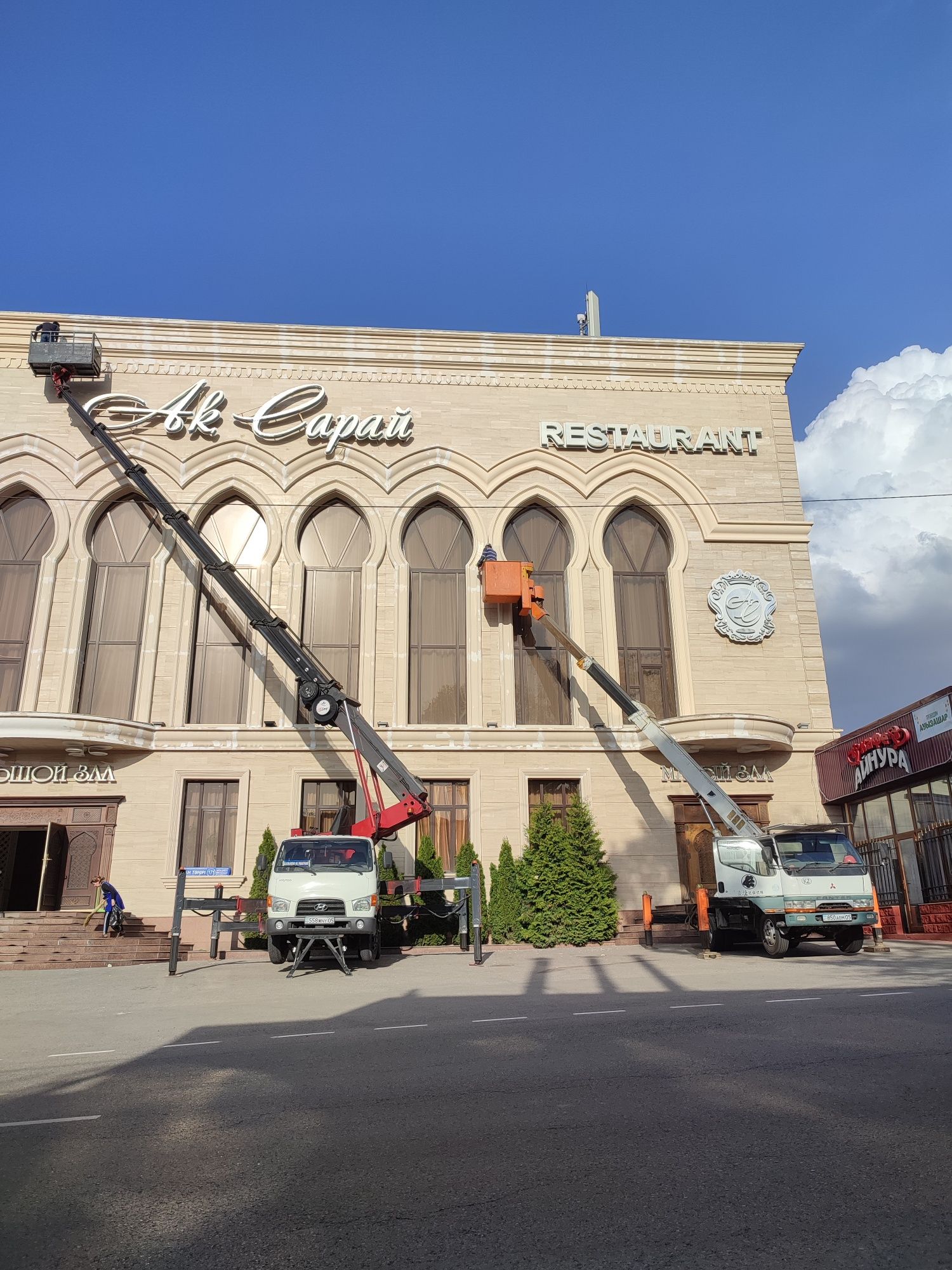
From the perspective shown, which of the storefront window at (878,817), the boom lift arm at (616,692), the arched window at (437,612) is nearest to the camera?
the boom lift arm at (616,692)

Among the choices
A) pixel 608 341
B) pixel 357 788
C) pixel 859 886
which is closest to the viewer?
pixel 859 886

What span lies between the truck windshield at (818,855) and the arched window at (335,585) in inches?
489

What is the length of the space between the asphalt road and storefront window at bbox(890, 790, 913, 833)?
40.2ft

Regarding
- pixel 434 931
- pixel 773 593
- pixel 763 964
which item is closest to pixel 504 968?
pixel 763 964

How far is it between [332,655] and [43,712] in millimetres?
7503

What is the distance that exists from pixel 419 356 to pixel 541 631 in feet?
30.1

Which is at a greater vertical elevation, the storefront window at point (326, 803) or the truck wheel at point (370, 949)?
the storefront window at point (326, 803)

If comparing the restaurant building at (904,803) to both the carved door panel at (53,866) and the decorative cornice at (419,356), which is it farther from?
the carved door panel at (53,866)

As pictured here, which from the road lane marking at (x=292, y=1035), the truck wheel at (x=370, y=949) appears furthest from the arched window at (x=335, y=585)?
the road lane marking at (x=292, y=1035)

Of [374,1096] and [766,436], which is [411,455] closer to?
[766,436]

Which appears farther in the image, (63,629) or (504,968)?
(63,629)

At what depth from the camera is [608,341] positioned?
28.9m

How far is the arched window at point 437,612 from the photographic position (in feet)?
84.9

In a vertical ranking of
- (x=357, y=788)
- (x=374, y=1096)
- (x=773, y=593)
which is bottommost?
(x=374, y=1096)
